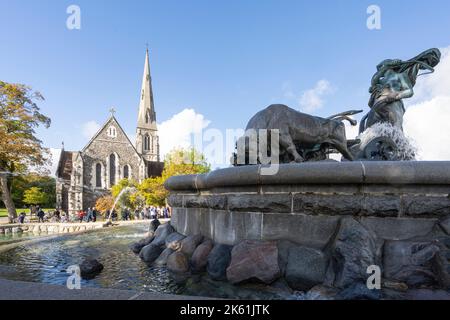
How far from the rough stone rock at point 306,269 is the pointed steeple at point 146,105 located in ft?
216

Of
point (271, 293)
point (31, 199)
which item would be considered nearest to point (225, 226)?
point (271, 293)

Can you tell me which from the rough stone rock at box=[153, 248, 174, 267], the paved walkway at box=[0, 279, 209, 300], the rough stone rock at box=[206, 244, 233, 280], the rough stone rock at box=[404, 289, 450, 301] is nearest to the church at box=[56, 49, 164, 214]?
the rough stone rock at box=[153, 248, 174, 267]

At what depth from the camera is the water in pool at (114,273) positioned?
11.0 ft

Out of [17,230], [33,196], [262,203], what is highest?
[262,203]

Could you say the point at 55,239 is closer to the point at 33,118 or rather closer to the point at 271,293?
the point at 271,293

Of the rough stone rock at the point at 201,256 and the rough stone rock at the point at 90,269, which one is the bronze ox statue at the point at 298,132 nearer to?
the rough stone rock at the point at 201,256

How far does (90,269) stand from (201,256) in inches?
59.5

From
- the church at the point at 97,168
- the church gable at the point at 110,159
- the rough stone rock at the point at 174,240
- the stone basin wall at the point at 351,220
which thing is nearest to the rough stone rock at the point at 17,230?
the rough stone rock at the point at 174,240

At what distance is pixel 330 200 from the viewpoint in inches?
140

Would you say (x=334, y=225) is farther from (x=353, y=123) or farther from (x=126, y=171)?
(x=126, y=171)

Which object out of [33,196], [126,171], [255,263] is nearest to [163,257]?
[255,263]
